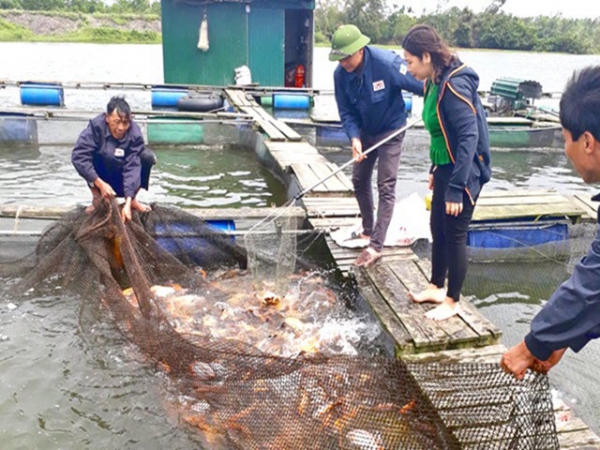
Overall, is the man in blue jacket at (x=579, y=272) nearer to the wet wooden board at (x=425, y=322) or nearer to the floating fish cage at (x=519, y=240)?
the wet wooden board at (x=425, y=322)

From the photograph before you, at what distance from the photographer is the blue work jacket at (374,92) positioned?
15.5ft

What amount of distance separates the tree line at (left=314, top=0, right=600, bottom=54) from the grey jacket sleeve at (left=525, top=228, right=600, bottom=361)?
1557 inches

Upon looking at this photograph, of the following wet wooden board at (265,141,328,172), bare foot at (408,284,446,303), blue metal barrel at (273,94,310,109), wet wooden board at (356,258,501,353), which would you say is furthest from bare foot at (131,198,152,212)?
blue metal barrel at (273,94,310,109)

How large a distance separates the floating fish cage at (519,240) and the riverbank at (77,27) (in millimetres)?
→ 52725

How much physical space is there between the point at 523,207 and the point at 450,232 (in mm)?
3344

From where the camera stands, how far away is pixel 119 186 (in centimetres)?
593

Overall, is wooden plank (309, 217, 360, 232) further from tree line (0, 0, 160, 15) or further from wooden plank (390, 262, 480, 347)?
tree line (0, 0, 160, 15)

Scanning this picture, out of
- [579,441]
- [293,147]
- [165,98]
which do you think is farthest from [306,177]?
[165,98]

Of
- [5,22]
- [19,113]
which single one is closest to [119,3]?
[5,22]

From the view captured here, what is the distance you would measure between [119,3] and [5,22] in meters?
18.1

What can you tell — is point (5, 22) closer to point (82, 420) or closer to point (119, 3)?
point (119, 3)

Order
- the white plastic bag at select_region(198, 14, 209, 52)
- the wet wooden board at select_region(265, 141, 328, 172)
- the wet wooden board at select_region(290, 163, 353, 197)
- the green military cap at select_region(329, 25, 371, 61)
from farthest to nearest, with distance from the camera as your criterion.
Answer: the white plastic bag at select_region(198, 14, 209, 52), the wet wooden board at select_region(265, 141, 328, 172), the wet wooden board at select_region(290, 163, 353, 197), the green military cap at select_region(329, 25, 371, 61)

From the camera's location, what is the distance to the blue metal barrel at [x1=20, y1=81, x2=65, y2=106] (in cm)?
1488

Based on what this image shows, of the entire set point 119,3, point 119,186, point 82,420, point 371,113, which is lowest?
point 82,420
